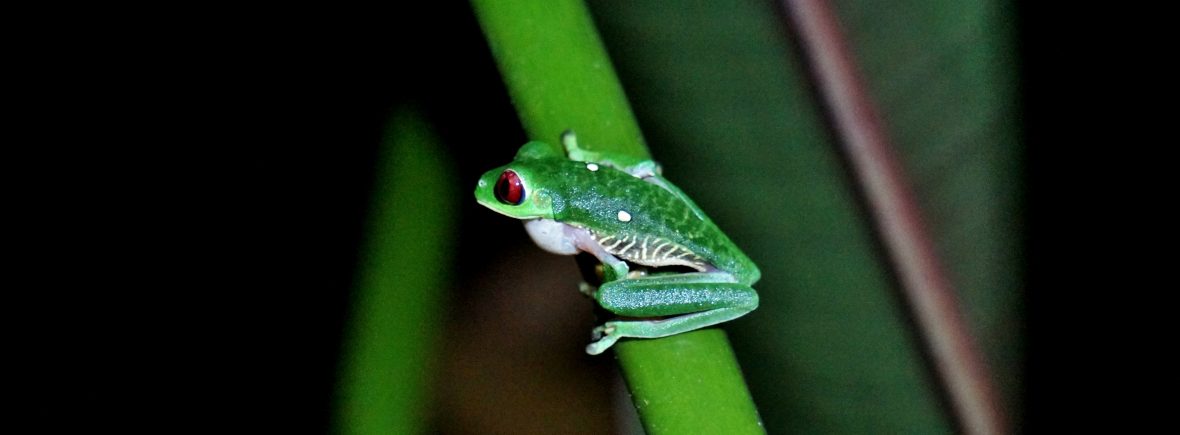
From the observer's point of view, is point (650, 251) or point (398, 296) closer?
point (398, 296)

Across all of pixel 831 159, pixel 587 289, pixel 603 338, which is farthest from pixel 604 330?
pixel 831 159

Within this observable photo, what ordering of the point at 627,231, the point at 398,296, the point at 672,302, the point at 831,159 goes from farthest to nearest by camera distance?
1. the point at 627,231
2. the point at 672,302
3. the point at 398,296
4. the point at 831,159

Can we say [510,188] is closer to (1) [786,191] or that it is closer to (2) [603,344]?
(2) [603,344]

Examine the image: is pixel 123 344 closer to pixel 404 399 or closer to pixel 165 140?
pixel 165 140

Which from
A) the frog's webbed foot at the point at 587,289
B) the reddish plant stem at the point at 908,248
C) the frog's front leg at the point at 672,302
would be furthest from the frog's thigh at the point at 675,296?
the reddish plant stem at the point at 908,248

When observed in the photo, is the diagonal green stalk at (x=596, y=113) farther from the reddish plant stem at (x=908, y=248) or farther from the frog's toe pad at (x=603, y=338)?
the reddish plant stem at (x=908, y=248)

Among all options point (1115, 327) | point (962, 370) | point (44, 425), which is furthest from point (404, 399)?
point (44, 425)
